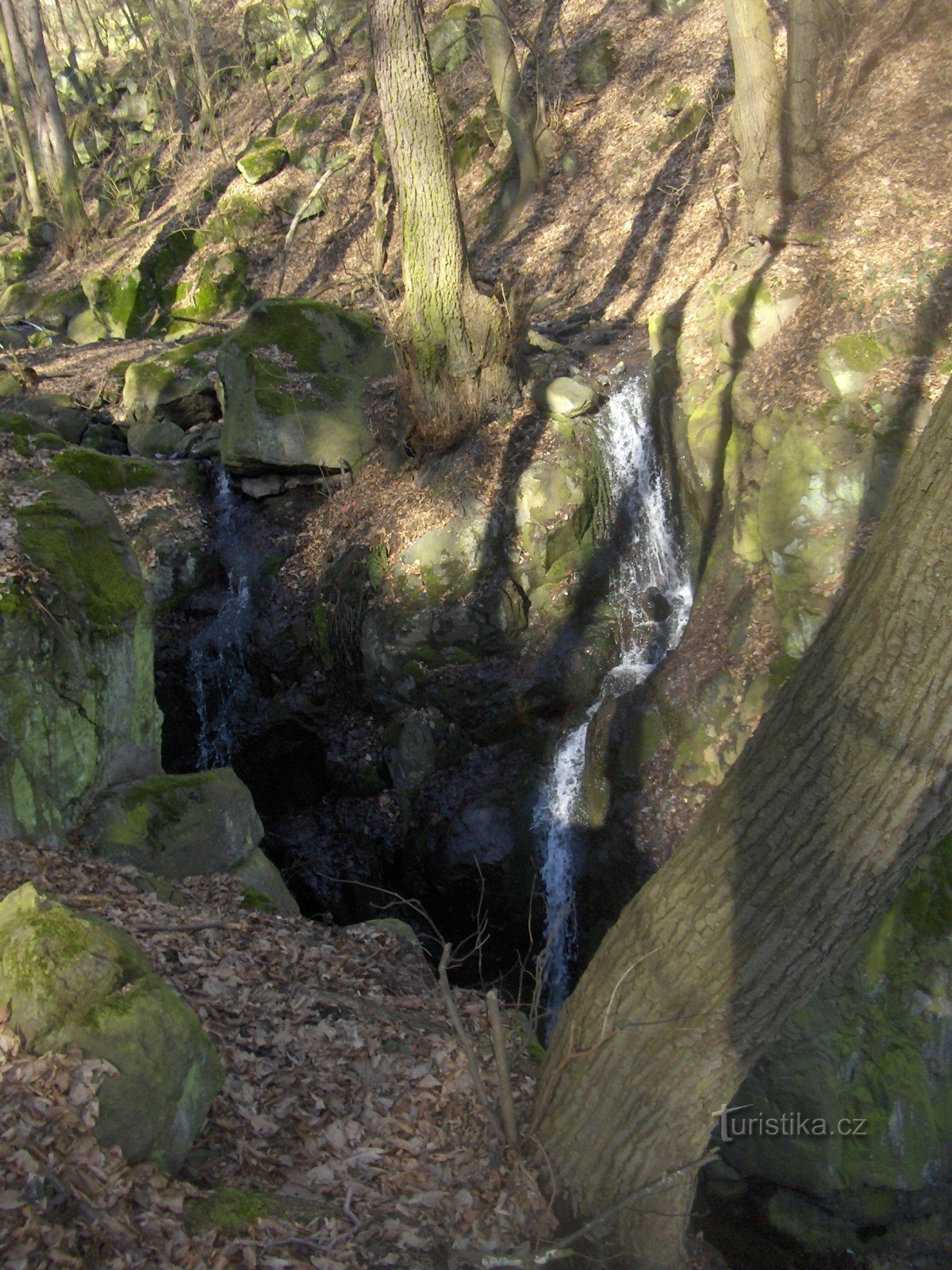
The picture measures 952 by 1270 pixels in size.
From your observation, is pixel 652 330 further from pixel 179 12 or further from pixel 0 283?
pixel 179 12

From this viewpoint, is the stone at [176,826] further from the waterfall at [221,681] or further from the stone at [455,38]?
the stone at [455,38]

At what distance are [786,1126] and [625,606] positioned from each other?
16.3 ft

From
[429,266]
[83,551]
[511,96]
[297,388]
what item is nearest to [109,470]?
[297,388]

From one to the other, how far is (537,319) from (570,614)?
551 centimetres

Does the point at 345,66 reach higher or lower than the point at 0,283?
higher

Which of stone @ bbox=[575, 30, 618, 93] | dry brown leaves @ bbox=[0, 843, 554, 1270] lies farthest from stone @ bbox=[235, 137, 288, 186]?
dry brown leaves @ bbox=[0, 843, 554, 1270]

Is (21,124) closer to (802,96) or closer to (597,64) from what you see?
(597,64)

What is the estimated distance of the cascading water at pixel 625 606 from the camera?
8.27 metres

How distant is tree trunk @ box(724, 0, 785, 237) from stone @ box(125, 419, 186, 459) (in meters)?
8.27

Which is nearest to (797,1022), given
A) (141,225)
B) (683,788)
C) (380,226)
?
(683,788)

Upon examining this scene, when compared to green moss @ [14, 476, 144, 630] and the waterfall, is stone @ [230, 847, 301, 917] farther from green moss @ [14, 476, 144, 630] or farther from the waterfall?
the waterfall

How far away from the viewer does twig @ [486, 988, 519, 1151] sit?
137 inches

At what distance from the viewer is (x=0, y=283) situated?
21.7 m

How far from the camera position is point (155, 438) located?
12.9m
